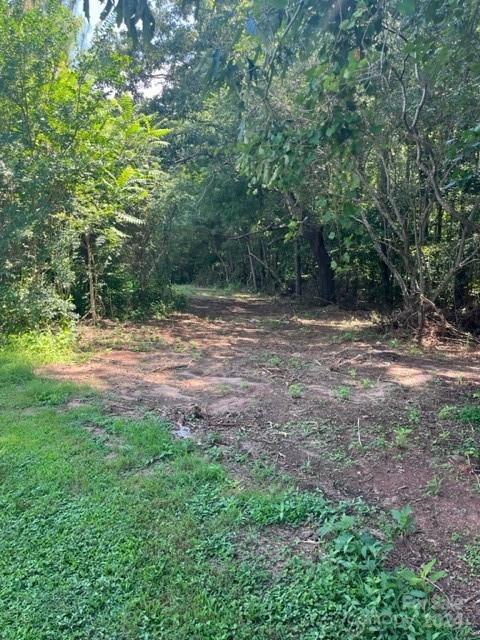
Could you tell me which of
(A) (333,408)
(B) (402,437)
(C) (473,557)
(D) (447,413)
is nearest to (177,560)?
(C) (473,557)

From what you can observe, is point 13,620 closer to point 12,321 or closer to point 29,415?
point 29,415

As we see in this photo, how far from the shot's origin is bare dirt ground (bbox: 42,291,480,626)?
2600 mm

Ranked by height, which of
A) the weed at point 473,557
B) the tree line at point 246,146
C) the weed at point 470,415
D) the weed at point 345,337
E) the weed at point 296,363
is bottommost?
the weed at point 473,557

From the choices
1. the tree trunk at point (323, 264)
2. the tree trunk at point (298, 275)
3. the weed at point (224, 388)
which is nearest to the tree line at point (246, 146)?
the tree trunk at point (323, 264)

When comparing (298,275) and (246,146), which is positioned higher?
(246,146)

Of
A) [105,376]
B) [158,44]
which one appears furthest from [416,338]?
[158,44]

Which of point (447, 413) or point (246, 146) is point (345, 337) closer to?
point (447, 413)

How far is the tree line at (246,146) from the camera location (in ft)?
10.0

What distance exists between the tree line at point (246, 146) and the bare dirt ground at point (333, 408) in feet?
5.01

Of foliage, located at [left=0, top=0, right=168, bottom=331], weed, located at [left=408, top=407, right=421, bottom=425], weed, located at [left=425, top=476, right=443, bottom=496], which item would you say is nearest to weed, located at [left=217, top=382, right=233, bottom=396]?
weed, located at [left=408, top=407, right=421, bottom=425]

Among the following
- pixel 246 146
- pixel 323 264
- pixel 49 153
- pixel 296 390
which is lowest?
pixel 296 390

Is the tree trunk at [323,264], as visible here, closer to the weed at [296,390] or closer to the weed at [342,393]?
the weed at [296,390]

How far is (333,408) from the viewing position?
4250mm

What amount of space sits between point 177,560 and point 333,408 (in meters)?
2.36
